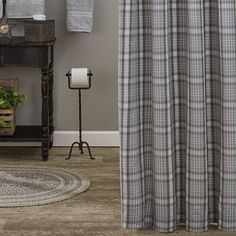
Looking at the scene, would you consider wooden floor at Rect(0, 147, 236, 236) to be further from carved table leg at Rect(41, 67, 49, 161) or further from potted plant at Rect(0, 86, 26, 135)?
potted plant at Rect(0, 86, 26, 135)

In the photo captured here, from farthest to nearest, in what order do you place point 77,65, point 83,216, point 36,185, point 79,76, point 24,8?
1. point 77,65
2. point 24,8
3. point 79,76
4. point 36,185
5. point 83,216

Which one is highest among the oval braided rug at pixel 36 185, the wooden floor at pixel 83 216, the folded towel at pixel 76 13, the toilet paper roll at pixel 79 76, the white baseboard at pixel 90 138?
the folded towel at pixel 76 13

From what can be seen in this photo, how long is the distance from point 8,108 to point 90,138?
63cm

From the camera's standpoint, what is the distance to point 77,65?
4250 mm

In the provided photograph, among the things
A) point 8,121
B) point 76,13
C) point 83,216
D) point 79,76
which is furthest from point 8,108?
point 83,216

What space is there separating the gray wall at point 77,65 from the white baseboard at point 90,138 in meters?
0.07

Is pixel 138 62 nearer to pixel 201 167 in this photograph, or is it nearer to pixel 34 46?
pixel 201 167

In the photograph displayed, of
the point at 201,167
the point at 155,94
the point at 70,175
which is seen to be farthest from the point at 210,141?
the point at 70,175

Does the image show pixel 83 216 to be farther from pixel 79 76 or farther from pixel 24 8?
pixel 24 8

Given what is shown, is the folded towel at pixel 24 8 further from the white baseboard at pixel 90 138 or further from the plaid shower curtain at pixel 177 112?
the plaid shower curtain at pixel 177 112

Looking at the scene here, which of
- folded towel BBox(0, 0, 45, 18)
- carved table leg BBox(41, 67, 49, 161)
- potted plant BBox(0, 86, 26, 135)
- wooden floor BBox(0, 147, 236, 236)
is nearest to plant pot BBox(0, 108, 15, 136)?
potted plant BBox(0, 86, 26, 135)

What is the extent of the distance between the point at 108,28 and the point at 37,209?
65.7 inches

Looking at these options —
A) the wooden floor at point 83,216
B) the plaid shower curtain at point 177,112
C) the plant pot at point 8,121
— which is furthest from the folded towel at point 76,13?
the plaid shower curtain at point 177,112

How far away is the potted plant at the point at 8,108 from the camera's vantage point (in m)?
3.92
